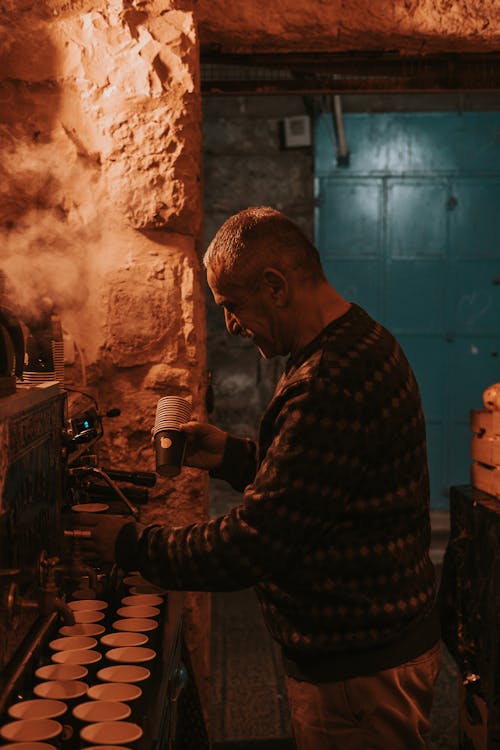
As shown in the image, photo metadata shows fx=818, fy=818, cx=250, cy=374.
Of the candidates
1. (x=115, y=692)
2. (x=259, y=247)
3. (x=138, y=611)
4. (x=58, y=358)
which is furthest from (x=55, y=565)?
(x=259, y=247)

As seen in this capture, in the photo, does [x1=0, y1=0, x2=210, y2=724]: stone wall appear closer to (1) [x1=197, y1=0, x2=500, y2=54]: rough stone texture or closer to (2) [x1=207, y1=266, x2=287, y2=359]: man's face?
(1) [x1=197, y1=0, x2=500, y2=54]: rough stone texture

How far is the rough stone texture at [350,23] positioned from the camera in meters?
3.09

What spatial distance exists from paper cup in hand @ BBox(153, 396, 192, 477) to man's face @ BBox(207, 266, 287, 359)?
Answer: 0.38m

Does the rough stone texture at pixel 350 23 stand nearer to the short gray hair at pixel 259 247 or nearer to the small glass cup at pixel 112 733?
the short gray hair at pixel 259 247

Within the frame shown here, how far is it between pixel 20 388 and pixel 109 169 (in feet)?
3.81

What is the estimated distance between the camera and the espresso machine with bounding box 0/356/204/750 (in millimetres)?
1710

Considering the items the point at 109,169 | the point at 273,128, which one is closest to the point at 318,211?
the point at 273,128

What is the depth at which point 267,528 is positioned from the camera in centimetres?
178

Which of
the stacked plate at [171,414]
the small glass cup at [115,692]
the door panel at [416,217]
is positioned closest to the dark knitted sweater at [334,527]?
the small glass cup at [115,692]

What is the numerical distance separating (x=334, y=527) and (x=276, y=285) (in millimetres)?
585

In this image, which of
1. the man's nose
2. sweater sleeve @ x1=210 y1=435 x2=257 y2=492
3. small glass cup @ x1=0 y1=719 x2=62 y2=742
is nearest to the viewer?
small glass cup @ x1=0 y1=719 x2=62 y2=742

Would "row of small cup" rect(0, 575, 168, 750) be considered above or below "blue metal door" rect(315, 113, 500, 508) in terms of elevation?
below

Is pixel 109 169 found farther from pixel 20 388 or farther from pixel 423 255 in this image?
pixel 423 255

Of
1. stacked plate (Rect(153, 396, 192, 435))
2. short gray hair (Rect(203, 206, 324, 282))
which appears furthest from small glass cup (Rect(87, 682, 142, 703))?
short gray hair (Rect(203, 206, 324, 282))
